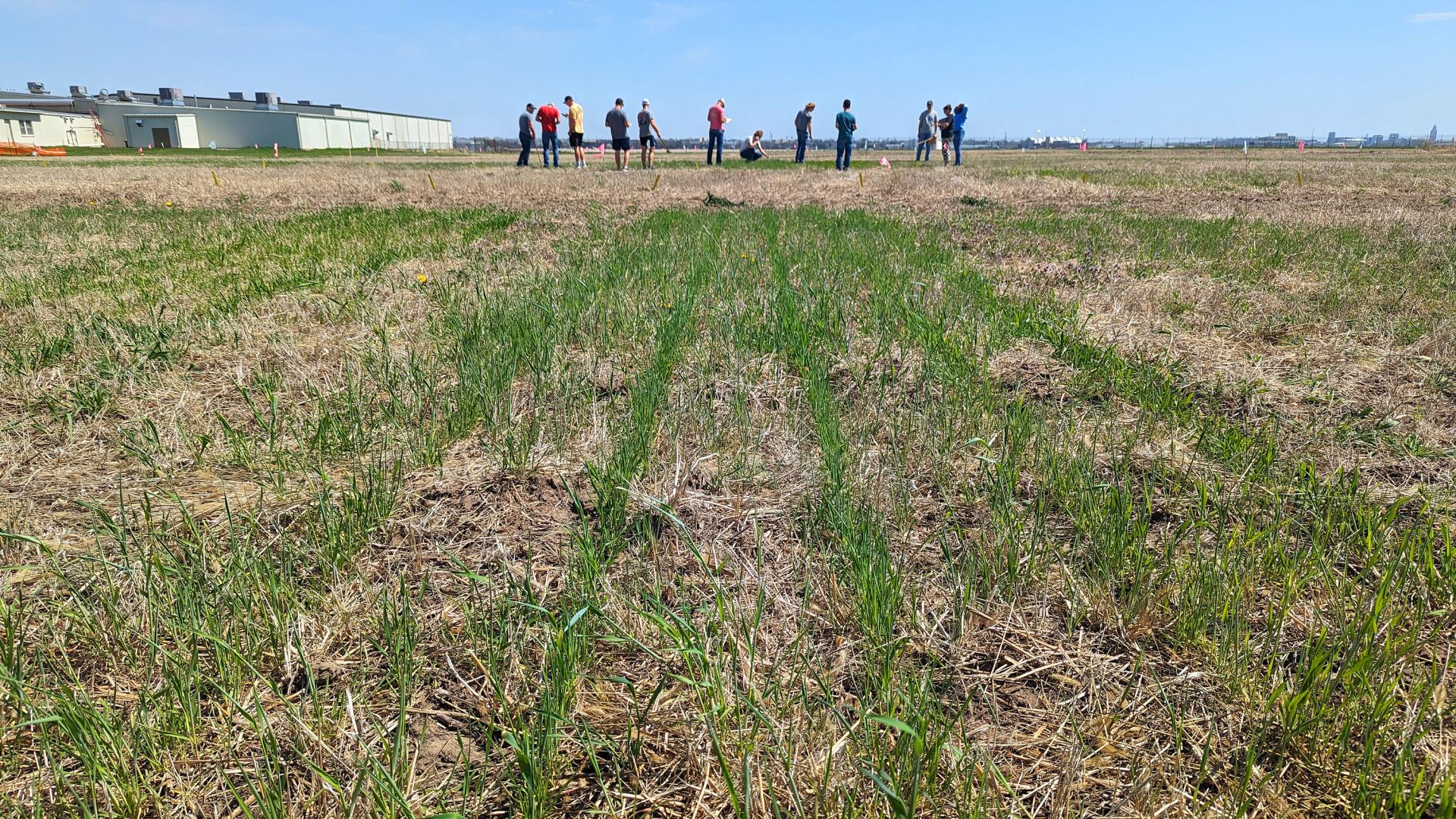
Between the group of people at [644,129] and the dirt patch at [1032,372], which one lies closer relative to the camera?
the dirt patch at [1032,372]

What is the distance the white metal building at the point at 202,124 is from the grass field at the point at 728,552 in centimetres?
7031

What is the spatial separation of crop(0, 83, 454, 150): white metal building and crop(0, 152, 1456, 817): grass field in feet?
231

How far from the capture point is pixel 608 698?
171cm

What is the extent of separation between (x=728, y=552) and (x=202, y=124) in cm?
9378

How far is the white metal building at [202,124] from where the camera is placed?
70.1 m

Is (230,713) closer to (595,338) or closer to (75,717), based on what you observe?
(75,717)

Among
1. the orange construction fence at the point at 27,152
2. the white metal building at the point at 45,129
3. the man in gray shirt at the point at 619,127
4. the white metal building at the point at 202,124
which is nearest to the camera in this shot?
the man in gray shirt at the point at 619,127

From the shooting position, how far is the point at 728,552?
88.1 inches

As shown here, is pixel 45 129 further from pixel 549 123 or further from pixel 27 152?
pixel 549 123

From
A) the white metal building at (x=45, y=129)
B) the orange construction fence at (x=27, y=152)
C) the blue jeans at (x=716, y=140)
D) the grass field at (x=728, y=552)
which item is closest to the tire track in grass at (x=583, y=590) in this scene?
the grass field at (x=728, y=552)

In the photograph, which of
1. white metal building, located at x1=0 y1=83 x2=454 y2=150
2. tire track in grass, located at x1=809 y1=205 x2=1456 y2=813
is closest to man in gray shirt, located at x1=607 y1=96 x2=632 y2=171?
tire track in grass, located at x1=809 y1=205 x2=1456 y2=813

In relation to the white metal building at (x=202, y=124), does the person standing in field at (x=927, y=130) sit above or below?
below

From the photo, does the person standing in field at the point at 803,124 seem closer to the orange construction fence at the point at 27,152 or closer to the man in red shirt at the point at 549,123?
the man in red shirt at the point at 549,123

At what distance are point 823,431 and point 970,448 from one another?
0.62m
